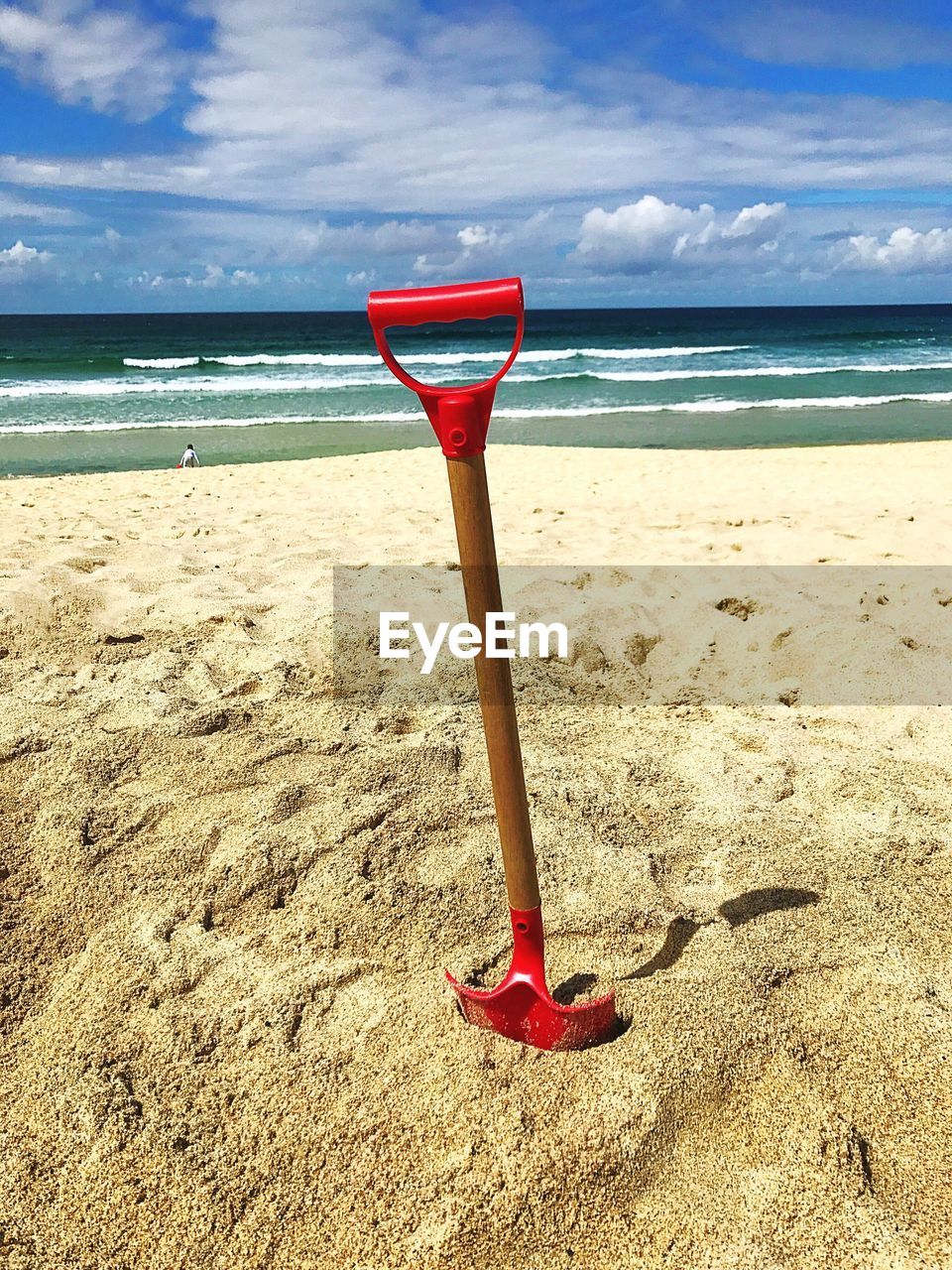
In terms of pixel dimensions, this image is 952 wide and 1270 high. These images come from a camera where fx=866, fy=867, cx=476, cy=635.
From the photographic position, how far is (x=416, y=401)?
65.9 ft

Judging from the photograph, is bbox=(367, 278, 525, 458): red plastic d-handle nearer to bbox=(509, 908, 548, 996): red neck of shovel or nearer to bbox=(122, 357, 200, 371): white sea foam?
bbox=(509, 908, 548, 996): red neck of shovel

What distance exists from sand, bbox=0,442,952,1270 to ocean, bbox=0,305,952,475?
1099 cm

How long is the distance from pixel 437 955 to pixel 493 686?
2.82 ft

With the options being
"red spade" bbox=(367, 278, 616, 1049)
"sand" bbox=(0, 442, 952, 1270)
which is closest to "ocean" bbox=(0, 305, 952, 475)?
"sand" bbox=(0, 442, 952, 1270)

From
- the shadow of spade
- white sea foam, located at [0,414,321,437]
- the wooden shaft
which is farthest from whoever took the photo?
white sea foam, located at [0,414,321,437]

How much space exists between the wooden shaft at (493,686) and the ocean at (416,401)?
12379mm

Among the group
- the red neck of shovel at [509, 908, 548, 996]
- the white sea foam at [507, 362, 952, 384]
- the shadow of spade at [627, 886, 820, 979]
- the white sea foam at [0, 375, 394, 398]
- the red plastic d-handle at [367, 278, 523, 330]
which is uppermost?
the white sea foam at [0, 375, 394, 398]

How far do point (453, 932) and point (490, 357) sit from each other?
1091 inches

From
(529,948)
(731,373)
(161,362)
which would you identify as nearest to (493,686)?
(529,948)

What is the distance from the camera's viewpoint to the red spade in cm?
148

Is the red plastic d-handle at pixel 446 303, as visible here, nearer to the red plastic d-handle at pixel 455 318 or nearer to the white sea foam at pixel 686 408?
the red plastic d-handle at pixel 455 318

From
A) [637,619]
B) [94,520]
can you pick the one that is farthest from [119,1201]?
[94,520]

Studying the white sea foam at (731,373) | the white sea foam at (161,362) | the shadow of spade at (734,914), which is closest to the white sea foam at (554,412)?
the white sea foam at (731,373)

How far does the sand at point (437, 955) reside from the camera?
161 centimetres
